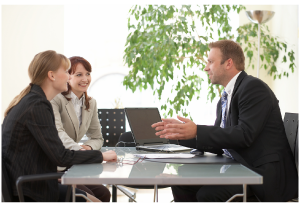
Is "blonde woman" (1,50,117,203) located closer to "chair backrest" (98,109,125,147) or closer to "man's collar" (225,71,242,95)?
"man's collar" (225,71,242,95)

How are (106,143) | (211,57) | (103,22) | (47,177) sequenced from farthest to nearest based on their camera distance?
(103,22)
(106,143)
(211,57)
(47,177)

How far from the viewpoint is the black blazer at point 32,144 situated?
4.74 ft

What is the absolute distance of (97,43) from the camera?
6.80 meters

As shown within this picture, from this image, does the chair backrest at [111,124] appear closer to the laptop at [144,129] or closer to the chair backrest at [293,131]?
the laptop at [144,129]

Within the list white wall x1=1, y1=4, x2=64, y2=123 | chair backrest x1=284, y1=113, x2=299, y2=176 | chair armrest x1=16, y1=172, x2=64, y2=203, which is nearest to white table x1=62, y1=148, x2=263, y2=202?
chair armrest x1=16, y1=172, x2=64, y2=203

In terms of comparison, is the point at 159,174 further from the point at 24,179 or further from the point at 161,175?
the point at 24,179

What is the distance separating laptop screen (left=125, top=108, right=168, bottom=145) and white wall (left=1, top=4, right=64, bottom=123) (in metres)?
3.53

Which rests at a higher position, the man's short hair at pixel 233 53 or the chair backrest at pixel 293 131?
the man's short hair at pixel 233 53

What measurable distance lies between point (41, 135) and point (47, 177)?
0.19 meters

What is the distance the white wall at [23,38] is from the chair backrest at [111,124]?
7.38ft

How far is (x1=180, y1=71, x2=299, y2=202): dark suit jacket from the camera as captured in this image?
1.61 meters

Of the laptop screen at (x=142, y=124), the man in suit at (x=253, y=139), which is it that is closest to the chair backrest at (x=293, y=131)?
the man in suit at (x=253, y=139)
